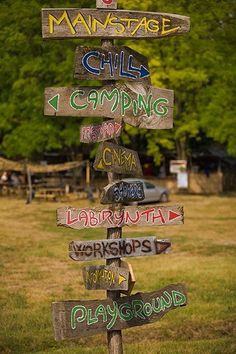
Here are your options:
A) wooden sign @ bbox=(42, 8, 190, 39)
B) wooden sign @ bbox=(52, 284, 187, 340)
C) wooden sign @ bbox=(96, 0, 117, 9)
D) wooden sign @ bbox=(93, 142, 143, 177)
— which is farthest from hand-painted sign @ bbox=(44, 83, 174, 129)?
wooden sign @ bbox=(52, 284, 187, 340)

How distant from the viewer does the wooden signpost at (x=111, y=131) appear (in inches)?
210

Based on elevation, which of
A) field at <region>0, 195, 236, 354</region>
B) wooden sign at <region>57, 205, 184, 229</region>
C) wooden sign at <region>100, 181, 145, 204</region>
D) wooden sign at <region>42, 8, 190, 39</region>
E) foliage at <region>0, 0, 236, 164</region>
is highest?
foliage at <region>0, 0, 236, 164</region>

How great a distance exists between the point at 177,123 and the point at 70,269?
22127mm

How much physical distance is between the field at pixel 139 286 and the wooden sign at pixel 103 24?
12.1 feet

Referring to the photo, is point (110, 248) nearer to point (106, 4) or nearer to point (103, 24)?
point (103, 24)

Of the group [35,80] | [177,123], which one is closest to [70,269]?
[35,80]

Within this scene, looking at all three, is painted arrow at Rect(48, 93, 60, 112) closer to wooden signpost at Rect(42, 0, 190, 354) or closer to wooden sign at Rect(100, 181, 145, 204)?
wooden signpost at Rect(42, 0, 190, 354)

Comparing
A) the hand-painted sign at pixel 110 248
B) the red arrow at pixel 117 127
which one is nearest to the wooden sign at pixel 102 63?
the red arrow at pixel 117 127

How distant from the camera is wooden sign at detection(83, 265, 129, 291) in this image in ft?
17.7

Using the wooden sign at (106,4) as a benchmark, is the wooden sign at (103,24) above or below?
below

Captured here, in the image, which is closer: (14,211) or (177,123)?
(14,211)

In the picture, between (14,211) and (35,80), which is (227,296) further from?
(35,80)

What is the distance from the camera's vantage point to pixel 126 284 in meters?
5.39

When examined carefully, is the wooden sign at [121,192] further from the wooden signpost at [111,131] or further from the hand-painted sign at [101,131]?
the hand-painted sign at [101,131]
